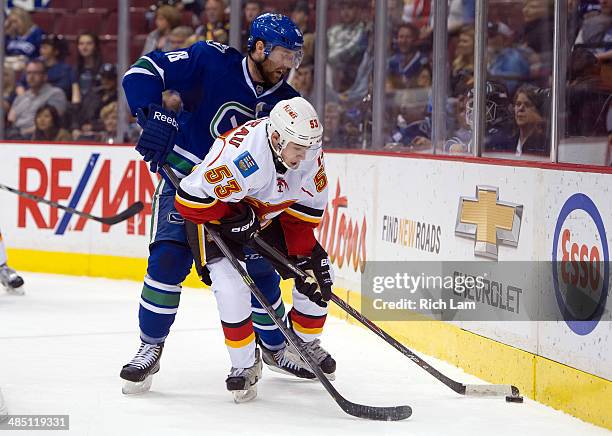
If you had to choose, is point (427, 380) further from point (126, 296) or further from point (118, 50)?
point (118, 50)

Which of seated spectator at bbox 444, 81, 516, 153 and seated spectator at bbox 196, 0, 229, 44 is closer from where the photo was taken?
seated spectator at bbox 444, 81, 516, 153

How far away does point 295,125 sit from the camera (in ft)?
11.6

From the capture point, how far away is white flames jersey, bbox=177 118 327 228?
3.63 m

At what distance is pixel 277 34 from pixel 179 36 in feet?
12.5

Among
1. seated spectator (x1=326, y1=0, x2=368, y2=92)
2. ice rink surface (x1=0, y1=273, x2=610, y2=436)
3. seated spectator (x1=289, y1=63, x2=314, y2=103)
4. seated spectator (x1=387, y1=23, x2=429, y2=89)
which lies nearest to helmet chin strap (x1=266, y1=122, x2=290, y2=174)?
ice rink surface (x1=0, y1=273, x2=610, y2=436)

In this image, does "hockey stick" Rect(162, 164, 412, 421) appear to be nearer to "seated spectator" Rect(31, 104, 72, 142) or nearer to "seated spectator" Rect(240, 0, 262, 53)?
"seated spectator" Rect(240, 0, 262, 53)

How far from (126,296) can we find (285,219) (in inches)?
112

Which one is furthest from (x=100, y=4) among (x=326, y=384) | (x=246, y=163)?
(x=326, y=384)

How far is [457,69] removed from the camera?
17.0ft

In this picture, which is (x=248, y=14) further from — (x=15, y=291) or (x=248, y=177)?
(x=248, y=177)

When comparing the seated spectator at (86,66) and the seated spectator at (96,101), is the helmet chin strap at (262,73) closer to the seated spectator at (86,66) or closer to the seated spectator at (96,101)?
the seated spectator at (96,101)

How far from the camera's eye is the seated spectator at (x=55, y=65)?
8.01m

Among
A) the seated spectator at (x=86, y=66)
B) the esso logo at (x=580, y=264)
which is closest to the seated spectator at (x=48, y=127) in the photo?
the seated spectator at (x=86, y=66)

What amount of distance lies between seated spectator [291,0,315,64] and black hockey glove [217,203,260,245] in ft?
10.3
